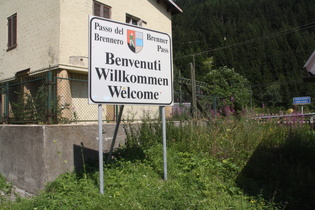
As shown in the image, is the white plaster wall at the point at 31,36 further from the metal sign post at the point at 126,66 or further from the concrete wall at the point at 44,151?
the metal sign post at the point at 126,66

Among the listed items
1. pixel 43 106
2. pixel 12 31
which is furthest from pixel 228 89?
pixel 43 106

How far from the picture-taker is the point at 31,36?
11.0 m

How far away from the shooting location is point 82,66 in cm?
1036

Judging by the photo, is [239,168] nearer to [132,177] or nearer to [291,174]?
[291,174]

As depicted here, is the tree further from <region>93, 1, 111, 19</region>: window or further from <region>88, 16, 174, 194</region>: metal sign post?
<region>88, 16, 174, 194</region>: metal sign post

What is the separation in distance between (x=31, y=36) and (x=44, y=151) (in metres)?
7.70

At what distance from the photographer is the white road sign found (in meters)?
4.22

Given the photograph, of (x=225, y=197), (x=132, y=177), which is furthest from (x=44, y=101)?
(x=225, y=197)

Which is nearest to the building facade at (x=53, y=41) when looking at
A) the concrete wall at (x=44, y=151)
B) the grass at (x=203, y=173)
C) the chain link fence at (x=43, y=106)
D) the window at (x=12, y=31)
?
the window at (x=12, y=31)

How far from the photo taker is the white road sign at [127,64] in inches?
166

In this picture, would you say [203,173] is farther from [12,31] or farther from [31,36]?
[12,31]

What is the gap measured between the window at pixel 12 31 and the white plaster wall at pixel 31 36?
20cm

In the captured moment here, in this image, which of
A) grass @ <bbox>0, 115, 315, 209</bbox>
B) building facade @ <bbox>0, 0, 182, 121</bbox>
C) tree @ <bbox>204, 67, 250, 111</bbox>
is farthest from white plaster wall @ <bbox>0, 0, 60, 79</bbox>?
tree @ <bbox>204, 67, 250, 111</bbox>

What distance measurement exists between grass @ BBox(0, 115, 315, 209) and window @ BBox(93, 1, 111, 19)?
6.58 meters
